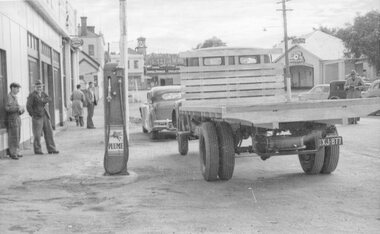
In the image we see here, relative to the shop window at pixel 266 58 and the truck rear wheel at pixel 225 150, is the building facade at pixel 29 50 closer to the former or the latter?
the truck rear wheel at pixel 225 150

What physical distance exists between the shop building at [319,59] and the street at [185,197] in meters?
50.4

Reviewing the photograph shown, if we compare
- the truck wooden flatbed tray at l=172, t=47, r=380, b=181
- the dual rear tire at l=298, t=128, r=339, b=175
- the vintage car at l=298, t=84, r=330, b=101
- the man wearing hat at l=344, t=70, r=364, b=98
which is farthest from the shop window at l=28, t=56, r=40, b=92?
the vintage car at l=298, t=84, r=330, b=101

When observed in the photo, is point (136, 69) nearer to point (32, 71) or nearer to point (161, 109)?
point (32, 71)

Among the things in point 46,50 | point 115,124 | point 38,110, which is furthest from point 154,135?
point 115,124

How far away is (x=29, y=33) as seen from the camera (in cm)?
1633

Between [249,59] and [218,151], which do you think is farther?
[249,59]

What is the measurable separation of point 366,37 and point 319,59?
13.0 meters

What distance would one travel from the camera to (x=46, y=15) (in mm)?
19234

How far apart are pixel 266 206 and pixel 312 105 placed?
1.53m

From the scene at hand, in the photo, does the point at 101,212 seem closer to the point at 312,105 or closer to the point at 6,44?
the point at 312,105

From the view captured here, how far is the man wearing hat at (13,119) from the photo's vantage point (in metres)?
12.1

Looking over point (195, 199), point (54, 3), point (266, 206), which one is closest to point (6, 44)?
point (195, 199)

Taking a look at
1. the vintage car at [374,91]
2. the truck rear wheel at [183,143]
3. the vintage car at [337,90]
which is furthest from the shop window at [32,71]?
the vintage car at [374,91]

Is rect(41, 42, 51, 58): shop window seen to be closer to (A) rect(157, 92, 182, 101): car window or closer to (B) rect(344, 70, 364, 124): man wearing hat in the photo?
(A) rect(157, 92, 182, 101): car window
